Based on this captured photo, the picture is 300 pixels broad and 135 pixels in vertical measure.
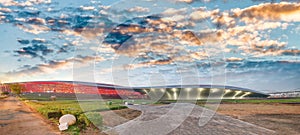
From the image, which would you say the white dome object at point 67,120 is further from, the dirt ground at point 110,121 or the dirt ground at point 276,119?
the dirt ground at point 276,119

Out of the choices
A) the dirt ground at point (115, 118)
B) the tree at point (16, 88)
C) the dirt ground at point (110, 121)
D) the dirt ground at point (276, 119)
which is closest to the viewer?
the dirt ground at point (110, 121)

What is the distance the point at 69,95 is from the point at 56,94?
3727 mm

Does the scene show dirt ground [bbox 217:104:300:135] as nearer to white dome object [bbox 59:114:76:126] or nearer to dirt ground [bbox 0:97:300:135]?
dirt ground [bbox 0:97:300:135]

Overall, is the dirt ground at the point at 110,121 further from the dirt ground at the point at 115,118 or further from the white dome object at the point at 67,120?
the white dome object at the point at 67,120

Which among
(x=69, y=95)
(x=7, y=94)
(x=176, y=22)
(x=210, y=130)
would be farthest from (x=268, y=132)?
(x=7, y=94)

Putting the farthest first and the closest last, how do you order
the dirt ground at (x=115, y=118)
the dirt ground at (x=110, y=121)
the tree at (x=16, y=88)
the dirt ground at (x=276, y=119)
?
1. the tree at (x=16, y=88)
2. the dirt ground at (x=115, y=118)
3. the dirt ground at (x=276, y=119)
4. the dirt ground at (x=110, y=121)

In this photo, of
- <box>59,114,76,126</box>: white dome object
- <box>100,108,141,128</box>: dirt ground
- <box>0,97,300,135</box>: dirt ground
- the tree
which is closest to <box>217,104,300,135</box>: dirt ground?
<box>0,97,300,135</box>: dirt ground

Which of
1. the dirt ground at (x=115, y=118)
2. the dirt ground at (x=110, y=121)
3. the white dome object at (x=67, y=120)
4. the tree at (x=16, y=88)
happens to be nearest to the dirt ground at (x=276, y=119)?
the dirt ground at (x=110, y=121)

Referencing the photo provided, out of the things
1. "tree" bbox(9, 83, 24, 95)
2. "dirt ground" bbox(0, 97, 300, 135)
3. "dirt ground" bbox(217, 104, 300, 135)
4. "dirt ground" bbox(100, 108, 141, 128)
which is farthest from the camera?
"tree" bbox(9, 83, 24, 95)

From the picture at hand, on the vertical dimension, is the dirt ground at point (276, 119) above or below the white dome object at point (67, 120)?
below

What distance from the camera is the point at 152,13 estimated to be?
13.9 metres

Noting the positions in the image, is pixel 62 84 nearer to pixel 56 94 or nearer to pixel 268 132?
pixel 56 94

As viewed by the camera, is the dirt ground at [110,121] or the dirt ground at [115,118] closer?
the dirt ground at [110,121]

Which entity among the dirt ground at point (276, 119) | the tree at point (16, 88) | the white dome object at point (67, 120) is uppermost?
the white dome object at point (67, 120)
